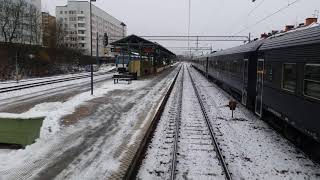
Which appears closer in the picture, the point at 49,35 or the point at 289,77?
the point at 289,77

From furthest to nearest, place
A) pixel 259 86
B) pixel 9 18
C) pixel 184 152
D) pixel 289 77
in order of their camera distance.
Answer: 1. pixel 9 18
2. pixel 259 86
3. pixel 289 77
4. pixel 184 152

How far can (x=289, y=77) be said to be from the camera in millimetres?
9602

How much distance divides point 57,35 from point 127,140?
195 feet

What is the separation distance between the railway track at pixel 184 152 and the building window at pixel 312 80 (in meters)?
2.48

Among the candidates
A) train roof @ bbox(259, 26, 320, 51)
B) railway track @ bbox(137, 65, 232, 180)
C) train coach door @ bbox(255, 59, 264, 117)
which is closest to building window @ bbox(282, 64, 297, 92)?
train roof @ bbox(259, 26, 320, 51)

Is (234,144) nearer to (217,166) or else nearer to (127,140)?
(217,166)

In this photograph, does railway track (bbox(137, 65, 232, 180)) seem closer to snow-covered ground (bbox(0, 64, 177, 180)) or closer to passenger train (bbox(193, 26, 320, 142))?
snow-covered ground (bbox(0, 64, 177, 180))

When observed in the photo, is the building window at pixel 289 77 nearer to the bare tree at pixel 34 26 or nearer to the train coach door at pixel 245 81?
the train coach door at pixel 245 81

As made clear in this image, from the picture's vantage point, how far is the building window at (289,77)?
9.15m

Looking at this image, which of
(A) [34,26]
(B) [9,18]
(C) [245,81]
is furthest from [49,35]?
(C) [245,81]

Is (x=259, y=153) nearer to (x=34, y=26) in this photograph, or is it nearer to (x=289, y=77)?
(x=289, y=77)

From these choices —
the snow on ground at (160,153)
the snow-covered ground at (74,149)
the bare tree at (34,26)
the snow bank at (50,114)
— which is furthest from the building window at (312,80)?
the bare tree at (34,26)

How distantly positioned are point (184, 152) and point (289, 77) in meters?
3.55

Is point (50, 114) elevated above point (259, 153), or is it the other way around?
point (50, 114)
